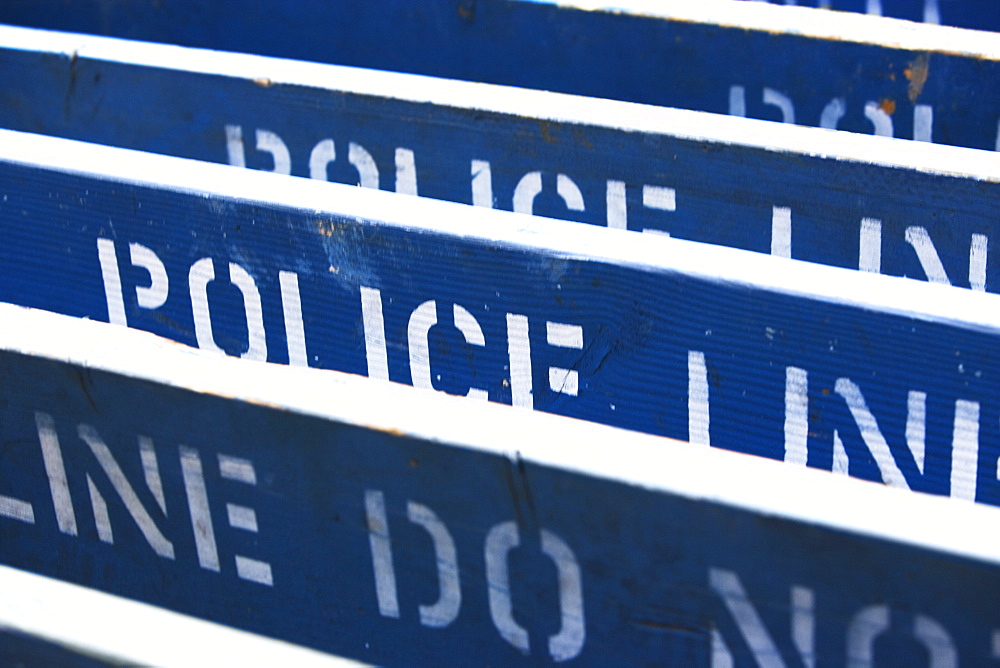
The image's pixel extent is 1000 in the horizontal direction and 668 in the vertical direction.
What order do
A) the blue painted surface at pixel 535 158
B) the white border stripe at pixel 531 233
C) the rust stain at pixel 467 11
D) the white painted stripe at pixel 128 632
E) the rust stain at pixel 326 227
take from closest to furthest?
the white painted stripe at pixel 128 632
the white border stripe at pixel 531 233
the rust stain at pixel 326 227
the blue painted surface at pixel 535 158
the rust stain at pixel 467 11

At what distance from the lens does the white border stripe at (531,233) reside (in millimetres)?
1512

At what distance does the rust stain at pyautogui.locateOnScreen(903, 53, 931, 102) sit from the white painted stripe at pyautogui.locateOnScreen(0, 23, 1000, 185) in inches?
1.0

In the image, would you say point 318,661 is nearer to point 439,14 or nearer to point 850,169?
point 850,169

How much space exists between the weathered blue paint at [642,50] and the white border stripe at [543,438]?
142 centimetres

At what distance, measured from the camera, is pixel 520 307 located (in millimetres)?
1664

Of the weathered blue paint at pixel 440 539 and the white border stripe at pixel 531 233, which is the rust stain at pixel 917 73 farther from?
the weathered blue paint at pixel 440 539

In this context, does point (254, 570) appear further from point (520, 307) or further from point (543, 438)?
point (520, 307)

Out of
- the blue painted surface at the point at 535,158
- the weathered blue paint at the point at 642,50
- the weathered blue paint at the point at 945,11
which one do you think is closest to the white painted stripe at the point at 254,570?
the blue painted surface at the point at 535,158

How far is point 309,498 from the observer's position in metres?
1.32

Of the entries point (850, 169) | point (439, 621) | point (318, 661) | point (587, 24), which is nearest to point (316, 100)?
point (587, 24)

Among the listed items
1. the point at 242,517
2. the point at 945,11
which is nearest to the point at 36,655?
the point at 242,517

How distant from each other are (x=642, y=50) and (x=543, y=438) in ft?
5.07

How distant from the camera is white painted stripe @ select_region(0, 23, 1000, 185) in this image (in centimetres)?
189

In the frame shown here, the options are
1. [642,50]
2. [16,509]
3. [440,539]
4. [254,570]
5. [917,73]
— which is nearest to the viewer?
[440,539]
